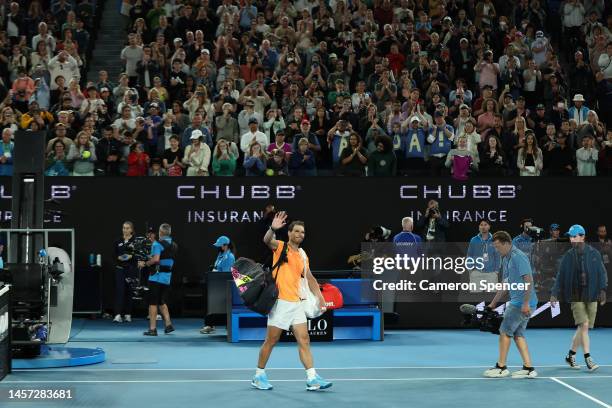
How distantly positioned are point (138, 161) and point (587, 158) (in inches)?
359

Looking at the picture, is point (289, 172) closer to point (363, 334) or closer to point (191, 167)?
point (191, 167)

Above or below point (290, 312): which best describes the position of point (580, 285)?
above

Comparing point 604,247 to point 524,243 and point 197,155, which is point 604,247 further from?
point 197,155

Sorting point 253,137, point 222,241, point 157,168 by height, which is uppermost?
point 253,137

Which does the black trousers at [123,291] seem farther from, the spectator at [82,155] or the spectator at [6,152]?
the spectator at [6,152]

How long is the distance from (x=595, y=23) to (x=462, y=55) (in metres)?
4.00

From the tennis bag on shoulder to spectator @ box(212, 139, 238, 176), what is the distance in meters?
9.04

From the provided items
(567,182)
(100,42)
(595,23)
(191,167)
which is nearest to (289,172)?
(191,167)

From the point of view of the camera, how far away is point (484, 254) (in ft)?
72.9

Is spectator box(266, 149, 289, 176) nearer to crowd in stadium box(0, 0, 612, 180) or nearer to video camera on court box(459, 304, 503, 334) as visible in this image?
crowd in stadium box(0, 0, 612, 180)

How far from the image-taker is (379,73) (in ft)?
84.1

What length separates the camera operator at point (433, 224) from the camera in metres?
22.6

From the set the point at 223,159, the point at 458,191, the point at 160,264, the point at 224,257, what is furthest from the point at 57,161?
the point at 458,191

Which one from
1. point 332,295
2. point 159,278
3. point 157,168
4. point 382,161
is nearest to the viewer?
point 332,295
